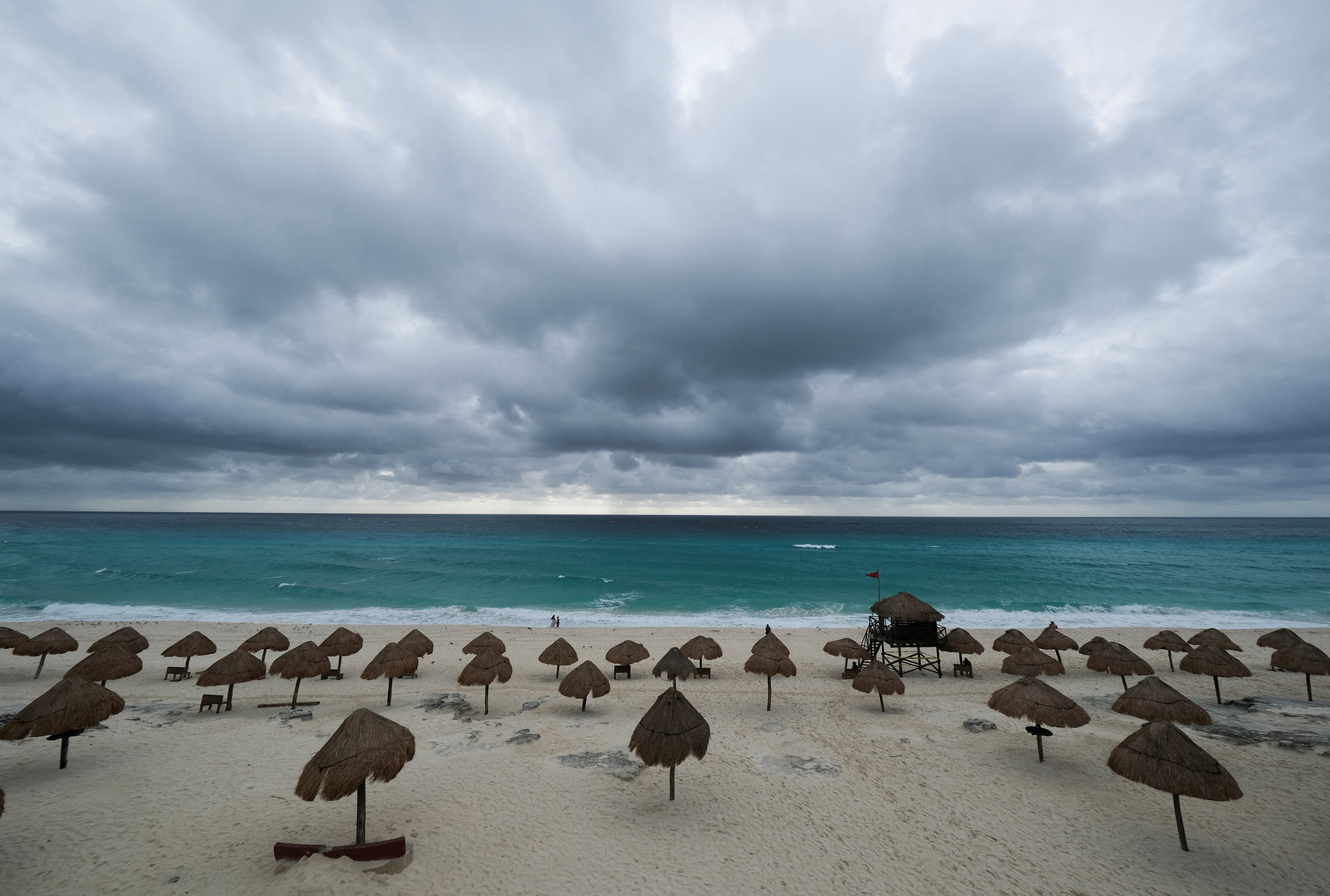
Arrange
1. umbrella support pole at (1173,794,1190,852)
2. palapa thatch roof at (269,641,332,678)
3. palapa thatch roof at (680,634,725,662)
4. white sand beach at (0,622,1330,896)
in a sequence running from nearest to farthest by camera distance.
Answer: white sand beach at (0,622,1330,896), umbrella support pole at (1173,794,1190,852), palapa thatch roof at (269,641,332,678), palapa thatch roof at (680,634,725,662)

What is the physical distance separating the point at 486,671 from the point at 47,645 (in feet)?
56.1

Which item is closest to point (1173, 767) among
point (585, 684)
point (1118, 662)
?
point (1118, 662)

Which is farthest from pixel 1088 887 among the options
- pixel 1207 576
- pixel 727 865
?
pixel 1207 576

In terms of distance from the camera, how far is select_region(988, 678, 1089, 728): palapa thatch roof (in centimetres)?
1269

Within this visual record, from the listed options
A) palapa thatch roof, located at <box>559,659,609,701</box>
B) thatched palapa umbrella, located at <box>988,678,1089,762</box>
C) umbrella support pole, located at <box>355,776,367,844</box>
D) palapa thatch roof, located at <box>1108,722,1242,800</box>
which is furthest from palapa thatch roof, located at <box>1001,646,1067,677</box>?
umbrella support pole, located at <box>355,776,367,844</box>

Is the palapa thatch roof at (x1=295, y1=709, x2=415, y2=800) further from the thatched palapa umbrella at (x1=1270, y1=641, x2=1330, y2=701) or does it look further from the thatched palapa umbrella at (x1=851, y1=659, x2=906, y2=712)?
the thatched palapa umbrella at (x1=1270, y1=641, x2=1330, y2=701)

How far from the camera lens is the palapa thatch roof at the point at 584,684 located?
16.2m

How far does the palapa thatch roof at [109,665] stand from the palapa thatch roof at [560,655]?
12437 millimetres

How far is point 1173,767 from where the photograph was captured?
9469mm

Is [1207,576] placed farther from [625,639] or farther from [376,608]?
[376,608]

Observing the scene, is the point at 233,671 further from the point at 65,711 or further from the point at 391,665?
the point at 65,711

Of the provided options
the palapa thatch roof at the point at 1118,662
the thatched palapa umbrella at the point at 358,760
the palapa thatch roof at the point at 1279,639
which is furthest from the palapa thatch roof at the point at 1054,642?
the thatched palapa umbrella at the point at 358,760

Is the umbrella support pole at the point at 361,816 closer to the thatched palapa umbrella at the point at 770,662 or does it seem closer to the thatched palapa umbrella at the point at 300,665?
the thatched palapa umbrella at the point at 300,665

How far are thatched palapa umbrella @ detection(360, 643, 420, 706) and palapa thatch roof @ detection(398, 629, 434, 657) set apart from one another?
3.27 meters
